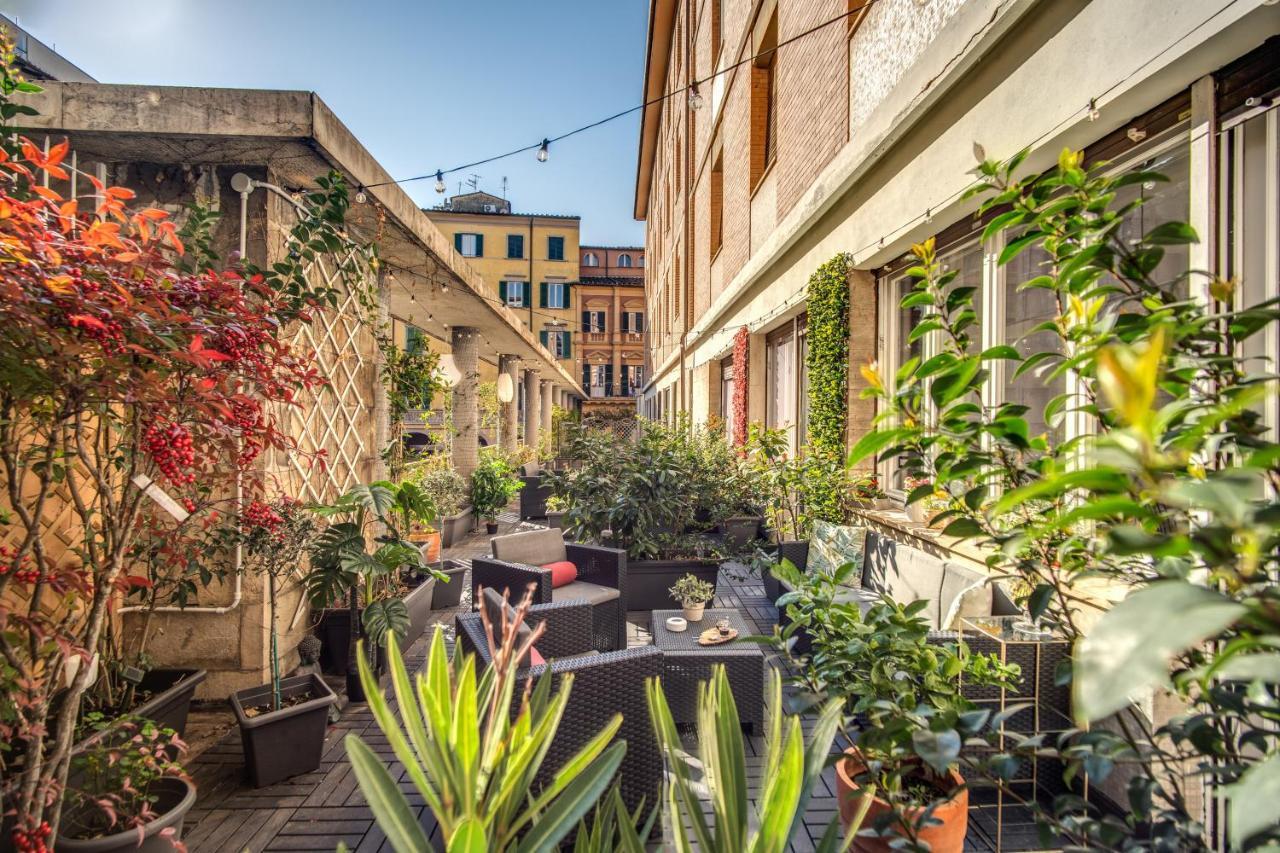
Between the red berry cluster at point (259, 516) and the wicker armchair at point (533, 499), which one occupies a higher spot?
the red berry cluster at point (259, 516)

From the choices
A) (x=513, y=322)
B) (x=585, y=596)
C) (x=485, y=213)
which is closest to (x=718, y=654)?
(x=585, y=596)

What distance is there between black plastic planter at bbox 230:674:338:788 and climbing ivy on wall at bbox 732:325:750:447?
6560 mm

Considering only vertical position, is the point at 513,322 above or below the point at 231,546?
above

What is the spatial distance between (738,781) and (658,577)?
4.07m

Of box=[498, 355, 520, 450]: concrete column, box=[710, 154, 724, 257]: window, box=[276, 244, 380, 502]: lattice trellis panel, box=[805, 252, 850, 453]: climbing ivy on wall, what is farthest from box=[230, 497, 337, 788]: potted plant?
box=[710, 154, 724, 257]: window

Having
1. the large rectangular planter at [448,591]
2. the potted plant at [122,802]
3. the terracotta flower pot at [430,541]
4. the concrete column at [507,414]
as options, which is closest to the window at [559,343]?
the concrete column at [507,414]

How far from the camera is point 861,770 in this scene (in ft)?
6.73

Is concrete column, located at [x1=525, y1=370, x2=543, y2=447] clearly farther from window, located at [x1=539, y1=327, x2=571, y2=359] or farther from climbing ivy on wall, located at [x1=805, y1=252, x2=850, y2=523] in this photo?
window, located at [x1=539, y1=327, x2=571, y2=359]

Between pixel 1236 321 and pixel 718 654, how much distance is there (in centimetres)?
264

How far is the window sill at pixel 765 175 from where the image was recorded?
7598 mm

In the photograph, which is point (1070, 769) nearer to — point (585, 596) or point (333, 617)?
point (585, 596)

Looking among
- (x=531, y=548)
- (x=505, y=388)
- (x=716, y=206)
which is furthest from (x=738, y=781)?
(x=716, y=206)

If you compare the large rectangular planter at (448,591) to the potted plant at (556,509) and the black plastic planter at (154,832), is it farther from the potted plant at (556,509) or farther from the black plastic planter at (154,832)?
the black plastic planter at (154,832)

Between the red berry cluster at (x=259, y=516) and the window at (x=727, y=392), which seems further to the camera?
→ the window at (x=727, y=392)
